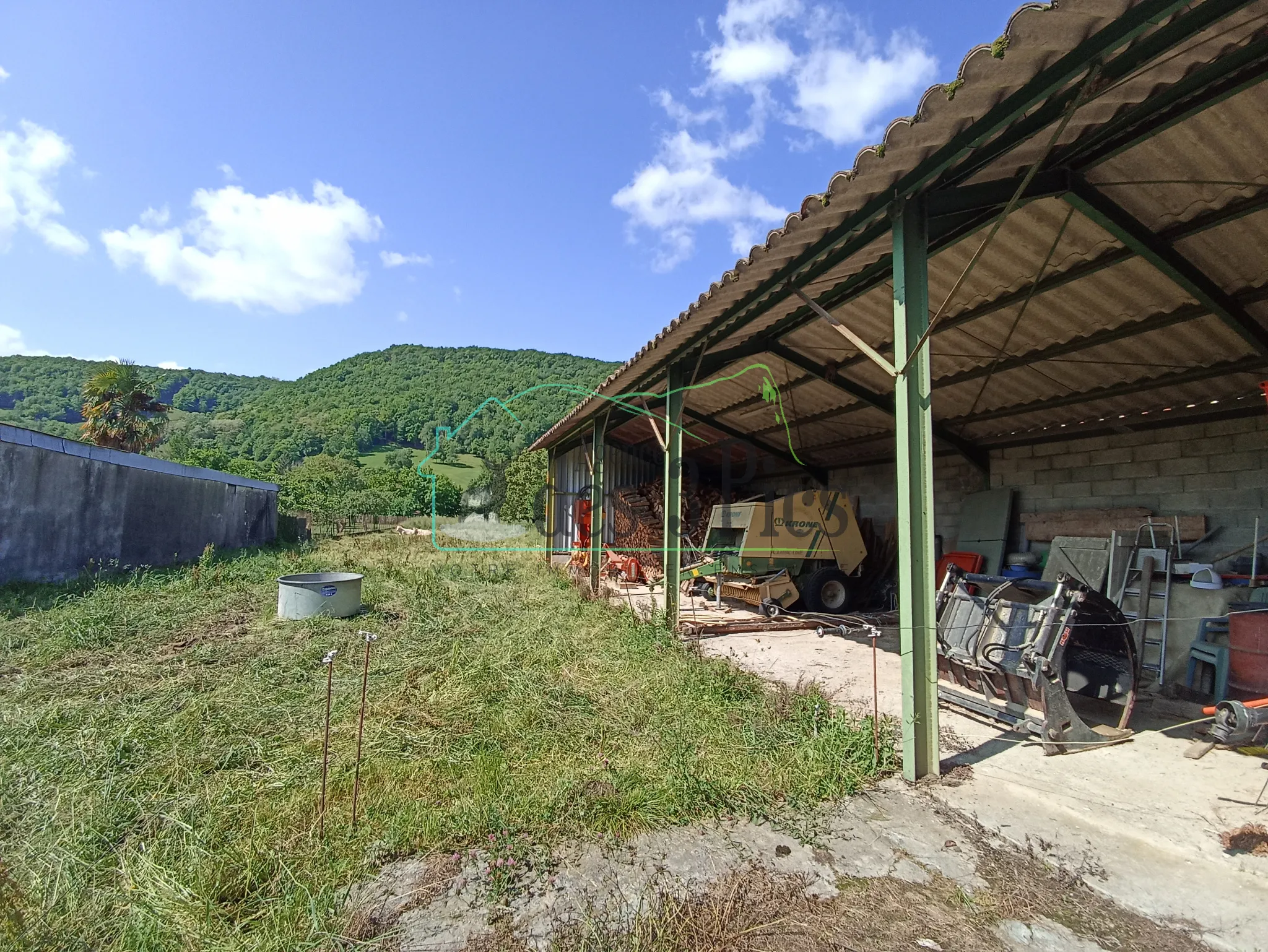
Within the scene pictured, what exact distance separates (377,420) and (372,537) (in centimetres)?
848

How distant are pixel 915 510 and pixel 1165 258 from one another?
338 cm

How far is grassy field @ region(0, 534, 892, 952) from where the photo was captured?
2385 millimetres

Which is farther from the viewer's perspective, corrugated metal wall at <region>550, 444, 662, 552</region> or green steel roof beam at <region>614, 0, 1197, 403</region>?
corrugated metal wall at <region>550, 444, 662, 552</region>

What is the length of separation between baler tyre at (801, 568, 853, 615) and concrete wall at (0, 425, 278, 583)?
12276 mm

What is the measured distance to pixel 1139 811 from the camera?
10.5 ft

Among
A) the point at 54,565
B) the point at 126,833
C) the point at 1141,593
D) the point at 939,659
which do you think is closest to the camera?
the point at 126,833

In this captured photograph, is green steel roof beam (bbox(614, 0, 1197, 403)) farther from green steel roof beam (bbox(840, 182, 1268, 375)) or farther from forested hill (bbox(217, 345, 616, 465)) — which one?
forested hill (bbox(217, 345, 616, 465))

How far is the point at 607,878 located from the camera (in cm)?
257

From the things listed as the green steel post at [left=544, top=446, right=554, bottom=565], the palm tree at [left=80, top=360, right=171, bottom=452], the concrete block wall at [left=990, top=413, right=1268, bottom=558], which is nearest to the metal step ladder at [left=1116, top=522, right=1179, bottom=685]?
the concrete block wall at [left=990, top=413, right=1268, bottom=558]

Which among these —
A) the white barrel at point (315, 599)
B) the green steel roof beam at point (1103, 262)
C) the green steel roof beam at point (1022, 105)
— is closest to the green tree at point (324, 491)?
the white barrel at point (315, 599)

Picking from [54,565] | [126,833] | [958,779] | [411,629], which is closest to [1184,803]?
[958,779]

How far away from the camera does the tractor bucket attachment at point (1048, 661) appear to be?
13.3ft

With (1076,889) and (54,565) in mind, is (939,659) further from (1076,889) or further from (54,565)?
(54,565)

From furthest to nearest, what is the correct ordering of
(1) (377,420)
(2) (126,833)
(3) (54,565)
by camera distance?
(1) (377,420) → (3) (54,565) → (2) (126,833)
